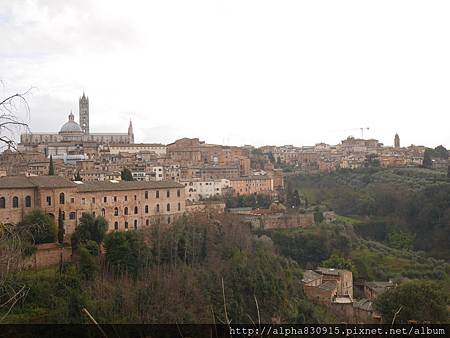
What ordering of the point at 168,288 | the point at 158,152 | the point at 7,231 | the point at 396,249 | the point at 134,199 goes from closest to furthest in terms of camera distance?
the point at 7,231 → the point at 168,288 → the point at 134,199 → the point at 396,249 → the point at 158,152

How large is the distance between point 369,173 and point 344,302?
99.2 ft

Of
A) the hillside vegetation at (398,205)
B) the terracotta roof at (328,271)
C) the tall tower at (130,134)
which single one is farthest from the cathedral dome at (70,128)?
the terracotta roof at (328,271)

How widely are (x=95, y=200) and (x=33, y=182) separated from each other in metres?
2.63

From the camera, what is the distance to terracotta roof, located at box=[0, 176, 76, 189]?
789 inches

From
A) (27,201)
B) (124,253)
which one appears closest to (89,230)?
(124,253)

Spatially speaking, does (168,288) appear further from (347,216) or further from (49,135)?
(49,135)

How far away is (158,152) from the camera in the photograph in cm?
5556

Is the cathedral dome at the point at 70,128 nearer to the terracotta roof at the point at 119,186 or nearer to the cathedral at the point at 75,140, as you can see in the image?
the cathedral at the point at 75,140

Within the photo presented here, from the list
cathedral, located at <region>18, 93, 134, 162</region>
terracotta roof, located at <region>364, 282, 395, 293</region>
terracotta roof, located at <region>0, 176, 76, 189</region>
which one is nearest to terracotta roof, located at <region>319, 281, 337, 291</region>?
terracotta roof, located at <region>364, 282, 395, 293</region>

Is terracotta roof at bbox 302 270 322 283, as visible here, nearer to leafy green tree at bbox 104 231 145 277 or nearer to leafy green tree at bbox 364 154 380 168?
leafy green tree at bbox 104 231 145 277

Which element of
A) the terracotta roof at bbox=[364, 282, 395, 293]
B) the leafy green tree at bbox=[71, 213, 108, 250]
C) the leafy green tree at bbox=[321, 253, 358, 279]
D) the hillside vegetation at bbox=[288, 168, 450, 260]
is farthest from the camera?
the hillside vegetation at bbox=[288, 168, 450, 260]

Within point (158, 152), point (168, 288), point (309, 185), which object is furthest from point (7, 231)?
point (158, 152)

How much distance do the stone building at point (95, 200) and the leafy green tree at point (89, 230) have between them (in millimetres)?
1201

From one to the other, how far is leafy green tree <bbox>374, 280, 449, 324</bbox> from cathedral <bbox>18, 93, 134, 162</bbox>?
25.5 m
